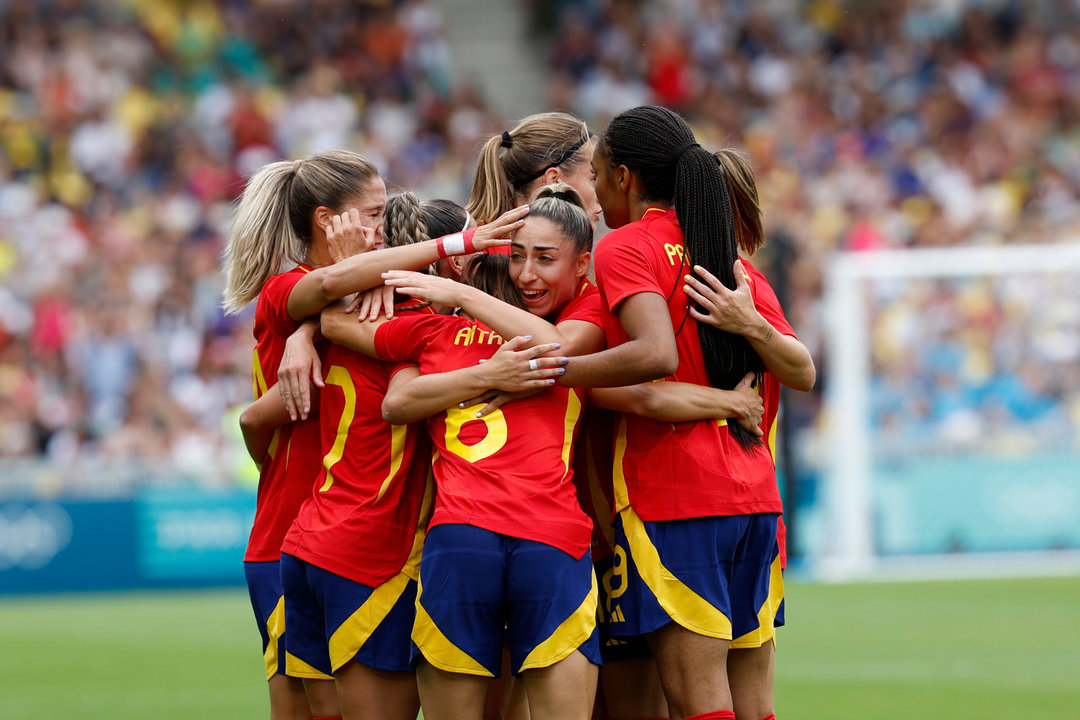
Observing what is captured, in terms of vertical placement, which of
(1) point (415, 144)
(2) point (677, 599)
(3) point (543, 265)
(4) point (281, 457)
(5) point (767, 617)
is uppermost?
(1) point (415, 144)

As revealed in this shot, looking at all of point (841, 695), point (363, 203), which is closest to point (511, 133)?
point (363, 203)

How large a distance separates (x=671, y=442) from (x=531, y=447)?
441 millimetres

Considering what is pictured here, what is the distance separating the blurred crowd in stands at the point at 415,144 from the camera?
14.8 metres

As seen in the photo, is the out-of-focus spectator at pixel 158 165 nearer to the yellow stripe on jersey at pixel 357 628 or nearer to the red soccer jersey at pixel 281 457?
the red soccer jersey at pixel 281 457

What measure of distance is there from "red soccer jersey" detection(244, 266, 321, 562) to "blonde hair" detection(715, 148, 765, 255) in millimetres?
1352

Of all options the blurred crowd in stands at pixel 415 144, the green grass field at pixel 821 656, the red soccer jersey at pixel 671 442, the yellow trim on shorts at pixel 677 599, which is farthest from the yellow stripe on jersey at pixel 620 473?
the blurred crowd in stands at pixel 415 144

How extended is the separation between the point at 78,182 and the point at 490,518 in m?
14.8

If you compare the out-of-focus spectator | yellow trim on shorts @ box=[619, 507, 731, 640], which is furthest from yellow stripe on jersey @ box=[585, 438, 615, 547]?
the out-of-focus spectator

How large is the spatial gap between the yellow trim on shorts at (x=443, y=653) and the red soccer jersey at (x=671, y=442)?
26.5 inches

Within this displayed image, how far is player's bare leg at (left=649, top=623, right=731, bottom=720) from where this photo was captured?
4.07 metres

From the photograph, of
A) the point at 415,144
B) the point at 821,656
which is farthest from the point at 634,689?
the point at 415,144

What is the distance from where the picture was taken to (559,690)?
3900mm

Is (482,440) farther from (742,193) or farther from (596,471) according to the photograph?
(742,193)

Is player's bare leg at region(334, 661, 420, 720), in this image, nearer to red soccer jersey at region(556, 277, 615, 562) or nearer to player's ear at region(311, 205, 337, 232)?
red soccer jersey at region(556, 277, 615, 562)
